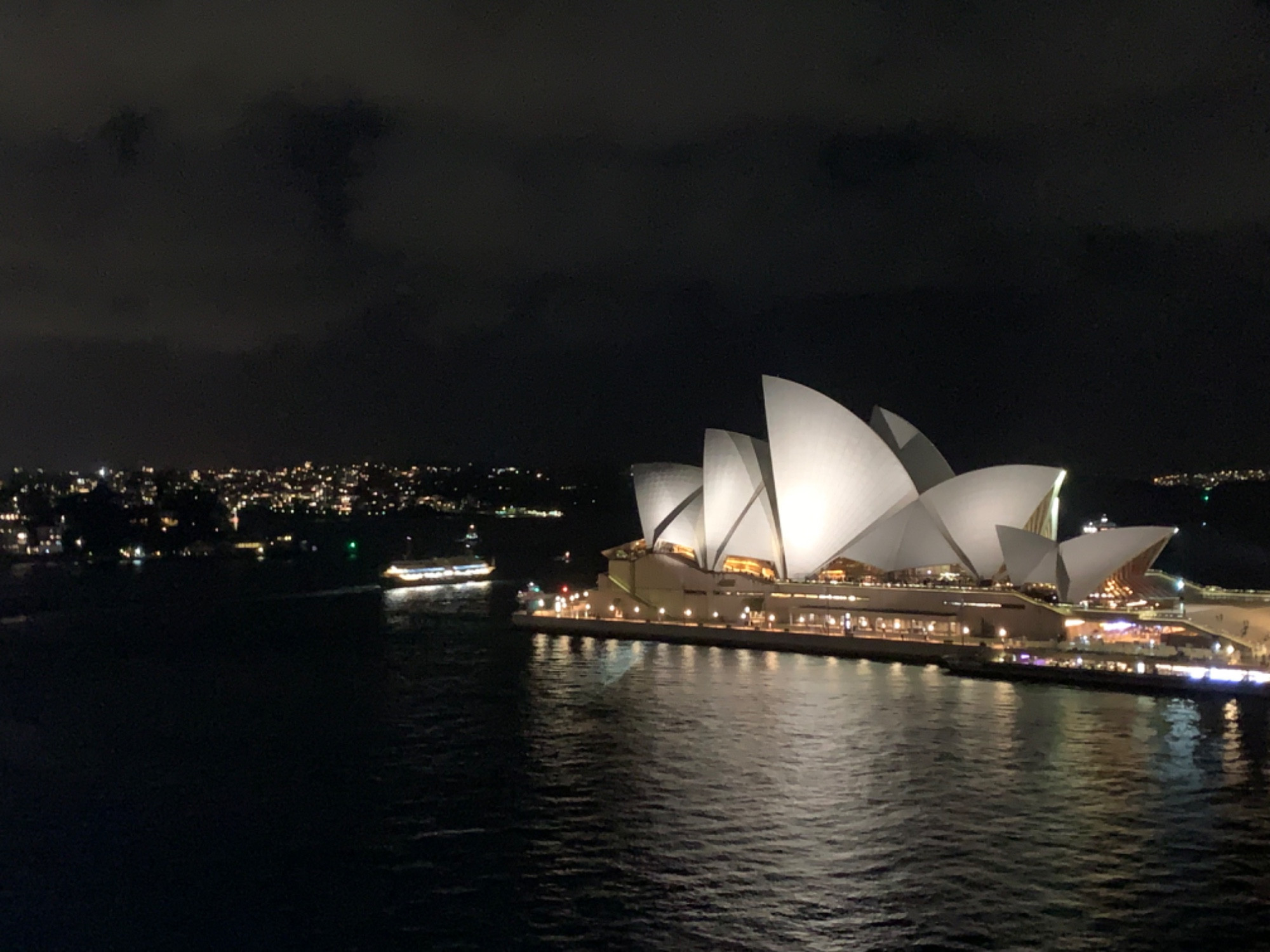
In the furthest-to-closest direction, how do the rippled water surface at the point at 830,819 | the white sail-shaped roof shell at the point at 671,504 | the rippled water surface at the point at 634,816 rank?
the white sail-shaped roof shell at the point at 671,504 → the rippled water surface at the point at 634,816 → the rippled water surface at the point at 830,819

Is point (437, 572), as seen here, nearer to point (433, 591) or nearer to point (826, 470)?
point (433, 591)

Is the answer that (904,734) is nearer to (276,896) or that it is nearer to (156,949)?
(276,896)

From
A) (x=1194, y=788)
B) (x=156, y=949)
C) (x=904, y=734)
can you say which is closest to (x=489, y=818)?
(x=156, y=949)

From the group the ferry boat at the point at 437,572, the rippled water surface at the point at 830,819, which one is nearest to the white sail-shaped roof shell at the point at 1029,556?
the rippled water surface at the point at 830,819

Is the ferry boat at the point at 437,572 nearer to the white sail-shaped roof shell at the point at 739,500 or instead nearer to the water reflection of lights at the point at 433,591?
the water reflection of lights at the point at 433,591

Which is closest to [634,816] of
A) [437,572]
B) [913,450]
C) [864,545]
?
[864,545]
